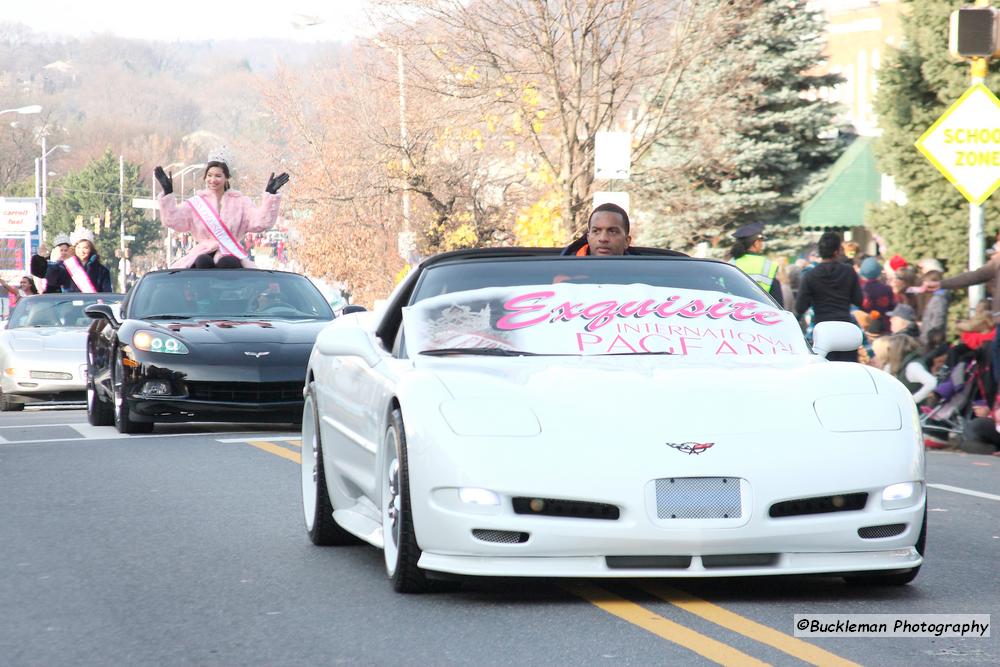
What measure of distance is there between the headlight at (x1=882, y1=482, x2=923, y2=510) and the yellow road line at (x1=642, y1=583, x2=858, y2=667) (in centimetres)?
67

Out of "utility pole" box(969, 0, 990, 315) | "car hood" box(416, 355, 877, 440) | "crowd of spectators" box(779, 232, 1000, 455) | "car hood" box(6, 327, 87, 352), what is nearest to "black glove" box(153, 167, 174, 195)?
"car hood" box(6, 327, 87, 352)

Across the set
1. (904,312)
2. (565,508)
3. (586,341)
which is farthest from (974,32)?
(565,508)

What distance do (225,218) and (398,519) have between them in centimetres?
1111

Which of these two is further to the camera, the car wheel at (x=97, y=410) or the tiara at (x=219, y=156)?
the tiara at (x=219, y=156)

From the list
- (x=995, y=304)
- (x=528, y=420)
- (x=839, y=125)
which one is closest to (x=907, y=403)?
(x=528, y=420)

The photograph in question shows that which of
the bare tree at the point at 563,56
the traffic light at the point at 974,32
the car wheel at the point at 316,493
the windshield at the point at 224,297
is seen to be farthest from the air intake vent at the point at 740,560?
the bare tree at the point at 563,56

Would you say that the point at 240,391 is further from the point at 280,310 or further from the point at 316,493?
the point at 316,493

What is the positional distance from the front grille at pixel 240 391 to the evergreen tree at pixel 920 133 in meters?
16.4

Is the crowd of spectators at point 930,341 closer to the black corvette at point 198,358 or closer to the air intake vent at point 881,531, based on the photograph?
the black corvette at point 198,358

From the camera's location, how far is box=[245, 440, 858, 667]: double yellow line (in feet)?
16.5

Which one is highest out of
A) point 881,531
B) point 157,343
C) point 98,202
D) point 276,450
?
point 881,531

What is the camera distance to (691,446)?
5.74 meters

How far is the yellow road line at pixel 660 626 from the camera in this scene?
5.05 m

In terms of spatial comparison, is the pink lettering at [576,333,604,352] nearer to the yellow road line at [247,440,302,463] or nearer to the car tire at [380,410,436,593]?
the car tire at [380,410,436,593]
